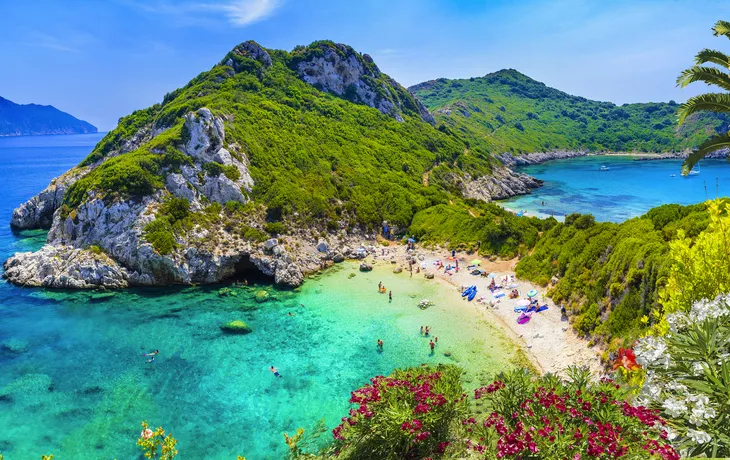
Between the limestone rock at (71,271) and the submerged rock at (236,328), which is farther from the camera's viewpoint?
the limestone rock at (71,271)

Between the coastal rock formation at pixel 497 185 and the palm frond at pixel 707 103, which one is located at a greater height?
the palm frond at pixel 707 103

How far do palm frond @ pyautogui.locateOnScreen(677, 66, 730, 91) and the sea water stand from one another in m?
21.2

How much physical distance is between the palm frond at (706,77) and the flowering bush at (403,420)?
14.8 metres

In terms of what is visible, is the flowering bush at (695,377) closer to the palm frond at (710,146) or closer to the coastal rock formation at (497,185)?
the palm frond at (710,146)

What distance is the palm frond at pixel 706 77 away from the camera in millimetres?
13570

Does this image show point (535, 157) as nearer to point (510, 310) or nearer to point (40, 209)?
point (510, 310)

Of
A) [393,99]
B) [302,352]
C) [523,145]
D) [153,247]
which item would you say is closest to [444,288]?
[302,352]

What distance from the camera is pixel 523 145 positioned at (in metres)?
184

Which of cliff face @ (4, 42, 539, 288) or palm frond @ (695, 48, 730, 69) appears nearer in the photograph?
palm frond @ (695, 48, 730, 69)

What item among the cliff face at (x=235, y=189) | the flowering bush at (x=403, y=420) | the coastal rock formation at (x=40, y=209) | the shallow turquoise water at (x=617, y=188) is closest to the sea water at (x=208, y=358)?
the cliff face at (x=235, y=189)

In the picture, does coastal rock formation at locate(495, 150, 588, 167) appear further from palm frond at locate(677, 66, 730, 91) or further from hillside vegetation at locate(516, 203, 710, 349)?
palm frond at locate(677, 66, 730, 91)

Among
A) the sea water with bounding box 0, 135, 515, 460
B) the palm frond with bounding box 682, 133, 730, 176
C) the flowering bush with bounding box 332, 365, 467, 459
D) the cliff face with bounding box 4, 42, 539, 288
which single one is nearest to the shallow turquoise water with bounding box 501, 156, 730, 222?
the cliff face with bounding box 4, 42, 539, 288

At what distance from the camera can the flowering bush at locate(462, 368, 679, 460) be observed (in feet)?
31.0

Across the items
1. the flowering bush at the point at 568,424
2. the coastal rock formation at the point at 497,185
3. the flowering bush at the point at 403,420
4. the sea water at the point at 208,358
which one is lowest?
the sea water at the point at 208,358
